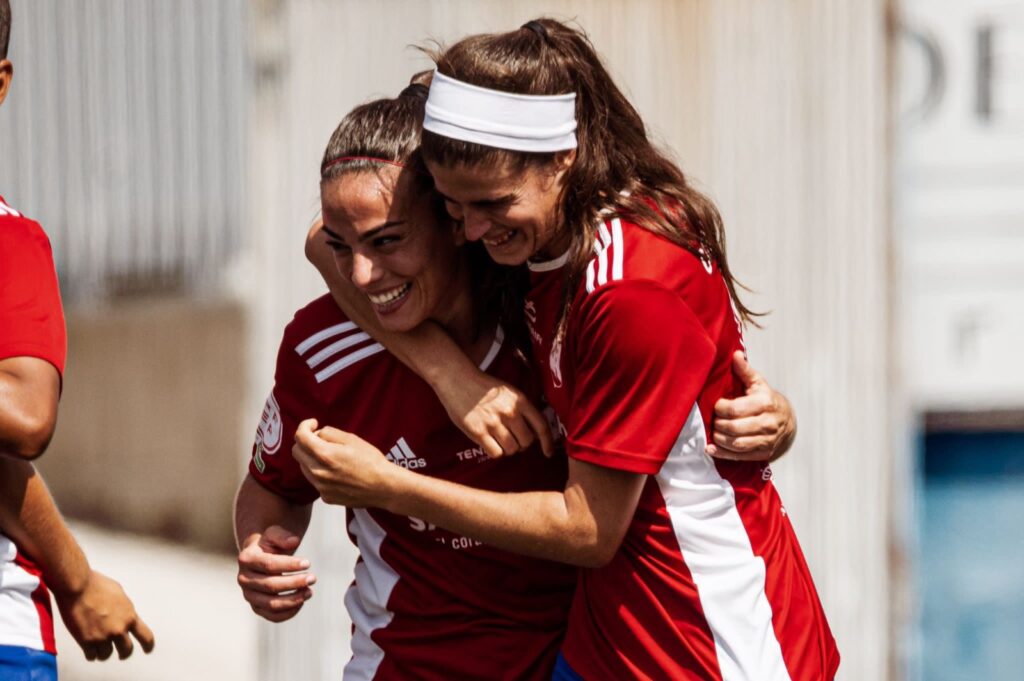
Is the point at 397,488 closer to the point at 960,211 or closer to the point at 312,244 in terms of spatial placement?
the point at 312,244

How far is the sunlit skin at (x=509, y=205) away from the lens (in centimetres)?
222

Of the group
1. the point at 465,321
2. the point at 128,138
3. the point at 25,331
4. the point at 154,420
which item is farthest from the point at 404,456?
the point at 154,420

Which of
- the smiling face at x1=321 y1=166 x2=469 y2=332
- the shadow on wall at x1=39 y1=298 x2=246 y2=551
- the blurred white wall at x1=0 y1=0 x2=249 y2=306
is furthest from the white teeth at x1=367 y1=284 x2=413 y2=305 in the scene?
the shadow on wall at x1=39 y1=298 x2=246 y2=551

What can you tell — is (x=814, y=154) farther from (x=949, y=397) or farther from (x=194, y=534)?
(x=194, y=534)

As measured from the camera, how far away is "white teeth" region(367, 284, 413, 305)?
8.02 feet

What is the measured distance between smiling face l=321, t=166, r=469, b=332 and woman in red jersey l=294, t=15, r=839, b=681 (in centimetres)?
13

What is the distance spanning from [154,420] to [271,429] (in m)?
5.00

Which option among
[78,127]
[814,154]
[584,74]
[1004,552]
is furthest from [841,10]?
[78,127]

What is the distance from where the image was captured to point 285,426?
2.61 metres

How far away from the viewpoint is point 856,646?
4.76 metres

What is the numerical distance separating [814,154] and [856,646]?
165 cm

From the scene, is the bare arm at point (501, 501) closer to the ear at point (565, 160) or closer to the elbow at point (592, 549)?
the elbow at point (592, 549)

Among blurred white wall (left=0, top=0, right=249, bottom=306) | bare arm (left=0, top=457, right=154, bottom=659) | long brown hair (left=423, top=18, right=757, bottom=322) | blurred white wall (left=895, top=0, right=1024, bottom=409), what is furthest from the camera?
blurred white wall (left=0, top=0, right=249, bottom=306)

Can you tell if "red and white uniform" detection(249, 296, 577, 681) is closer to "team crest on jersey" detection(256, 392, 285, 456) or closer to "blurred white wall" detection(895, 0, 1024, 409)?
"team crest on jersey" detection(256, 392, 285, 456)
